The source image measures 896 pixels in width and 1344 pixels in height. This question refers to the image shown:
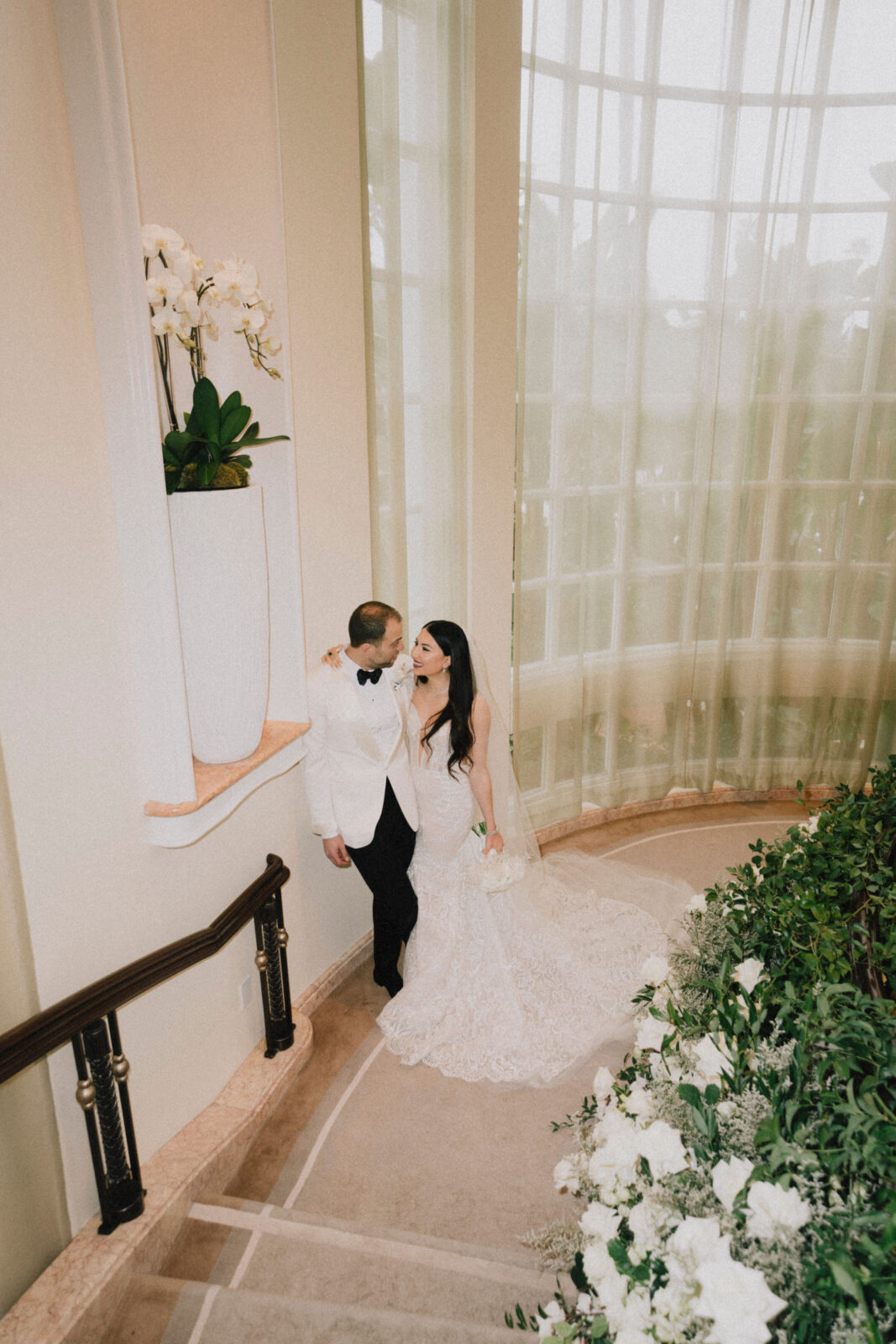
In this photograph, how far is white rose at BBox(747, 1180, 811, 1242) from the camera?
1.20m

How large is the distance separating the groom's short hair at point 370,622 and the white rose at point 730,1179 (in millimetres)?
2134

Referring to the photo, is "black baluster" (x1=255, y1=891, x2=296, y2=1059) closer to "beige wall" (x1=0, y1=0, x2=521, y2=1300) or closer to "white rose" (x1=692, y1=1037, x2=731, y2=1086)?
"beige wall" (x1=0, y1=0, x2=521, y2=1300)

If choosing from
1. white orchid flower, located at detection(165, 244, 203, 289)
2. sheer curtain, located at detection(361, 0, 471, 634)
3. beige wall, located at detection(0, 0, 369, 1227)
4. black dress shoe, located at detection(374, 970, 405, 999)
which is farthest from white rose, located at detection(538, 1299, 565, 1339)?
sheer curtain, located at detection(361, 0, 471, 634)

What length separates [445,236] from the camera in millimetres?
3779

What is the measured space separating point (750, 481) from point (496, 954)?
11.1ft

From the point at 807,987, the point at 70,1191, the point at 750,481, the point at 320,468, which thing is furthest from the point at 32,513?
the point at 750,481

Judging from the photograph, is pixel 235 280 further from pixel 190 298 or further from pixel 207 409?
pixel 207 409

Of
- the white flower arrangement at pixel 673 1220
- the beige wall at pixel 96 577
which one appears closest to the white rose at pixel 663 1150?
the white flower arrangement at pixel 673 1220

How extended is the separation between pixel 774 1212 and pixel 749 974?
0.61 meters

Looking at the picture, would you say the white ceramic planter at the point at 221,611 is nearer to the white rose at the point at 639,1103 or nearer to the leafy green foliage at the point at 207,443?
the leafy green foliage at the point at 207,443

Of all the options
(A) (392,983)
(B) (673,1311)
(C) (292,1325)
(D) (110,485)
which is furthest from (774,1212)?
Answer: (A) (392,983)

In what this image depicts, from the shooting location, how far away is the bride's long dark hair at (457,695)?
3.28 meters

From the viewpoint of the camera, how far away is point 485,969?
11.2 feet

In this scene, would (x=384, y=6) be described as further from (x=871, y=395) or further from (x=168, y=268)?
(x=871, y=395)
